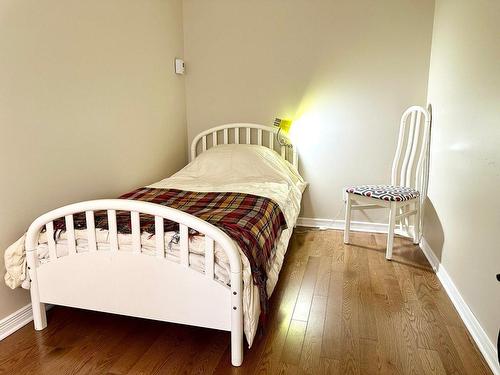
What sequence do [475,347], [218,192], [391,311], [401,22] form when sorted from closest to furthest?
[475,347] < [391,311] < [218,192] < [401,22]

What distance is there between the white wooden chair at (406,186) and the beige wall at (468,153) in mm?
113

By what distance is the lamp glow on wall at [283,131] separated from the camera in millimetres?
3396

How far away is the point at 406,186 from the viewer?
315 centimetres

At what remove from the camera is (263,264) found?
1797mm

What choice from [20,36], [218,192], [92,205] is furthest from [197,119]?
[92,205]

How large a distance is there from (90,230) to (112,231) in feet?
0.37

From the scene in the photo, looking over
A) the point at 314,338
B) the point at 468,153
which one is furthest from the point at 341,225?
the point at 314,338

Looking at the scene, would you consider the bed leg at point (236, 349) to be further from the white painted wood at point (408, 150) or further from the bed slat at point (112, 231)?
the white painted wood at point (408, 150)

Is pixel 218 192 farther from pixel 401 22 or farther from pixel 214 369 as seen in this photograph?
pixel 401 22

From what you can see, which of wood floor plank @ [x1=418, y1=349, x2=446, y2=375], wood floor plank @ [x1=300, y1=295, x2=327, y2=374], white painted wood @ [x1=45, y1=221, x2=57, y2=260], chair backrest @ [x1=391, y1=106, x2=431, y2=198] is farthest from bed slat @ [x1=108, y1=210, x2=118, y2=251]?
chair backrest @ [x1=391, y1=106, x2=431, y2=198]

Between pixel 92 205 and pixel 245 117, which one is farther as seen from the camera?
pixel 245 117

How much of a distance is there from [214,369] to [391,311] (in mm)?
1046

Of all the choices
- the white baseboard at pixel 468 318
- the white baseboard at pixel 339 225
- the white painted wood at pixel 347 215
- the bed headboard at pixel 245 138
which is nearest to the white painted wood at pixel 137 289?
the white baseboard at pixel 468 318

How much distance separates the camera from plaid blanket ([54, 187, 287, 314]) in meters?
1.72
